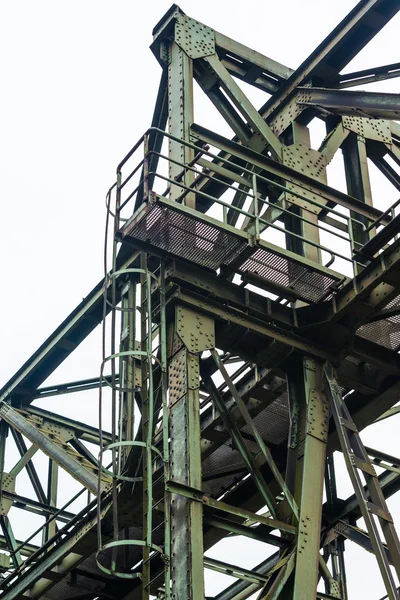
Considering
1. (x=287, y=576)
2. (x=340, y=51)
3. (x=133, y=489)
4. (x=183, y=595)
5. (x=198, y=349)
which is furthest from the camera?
(x=340, y=51)

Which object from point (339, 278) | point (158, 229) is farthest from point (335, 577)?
point (158, 229)

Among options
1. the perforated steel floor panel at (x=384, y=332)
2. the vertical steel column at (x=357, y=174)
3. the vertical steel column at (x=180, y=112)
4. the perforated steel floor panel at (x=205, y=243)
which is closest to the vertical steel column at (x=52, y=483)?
the vertical steel column at (x=180, y=112)

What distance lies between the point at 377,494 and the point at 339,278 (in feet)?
11.3

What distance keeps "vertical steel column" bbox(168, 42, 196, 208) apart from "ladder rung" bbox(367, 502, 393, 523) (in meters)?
5.27

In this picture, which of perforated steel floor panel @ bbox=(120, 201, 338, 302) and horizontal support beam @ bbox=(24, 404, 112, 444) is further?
horizontal support beam @ bbox=(24, 404, 112, 444)

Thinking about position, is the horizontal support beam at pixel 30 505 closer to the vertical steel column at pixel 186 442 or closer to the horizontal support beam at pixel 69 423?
the horizontal support beam at pixel 69 423

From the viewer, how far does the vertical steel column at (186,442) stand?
15.9 metres

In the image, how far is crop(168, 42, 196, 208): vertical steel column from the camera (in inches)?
772

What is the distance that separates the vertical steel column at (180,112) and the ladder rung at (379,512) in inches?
207

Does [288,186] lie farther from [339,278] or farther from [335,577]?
[335,577]

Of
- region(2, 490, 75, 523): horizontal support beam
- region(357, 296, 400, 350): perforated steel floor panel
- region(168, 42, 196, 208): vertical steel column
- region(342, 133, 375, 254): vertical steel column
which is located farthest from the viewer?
region(2, 490, 75, 523): horizontal support beam

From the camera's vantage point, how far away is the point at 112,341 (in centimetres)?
1830

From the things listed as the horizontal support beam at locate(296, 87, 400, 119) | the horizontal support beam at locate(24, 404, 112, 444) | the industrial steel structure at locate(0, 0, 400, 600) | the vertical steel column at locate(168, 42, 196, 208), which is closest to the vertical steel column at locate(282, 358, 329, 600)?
the industrial steel structure at locate(0, 0, 400, 600)

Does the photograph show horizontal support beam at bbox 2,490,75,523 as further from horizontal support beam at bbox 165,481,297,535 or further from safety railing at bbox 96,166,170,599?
horizontal support beam at bbox 165,481,297,535
